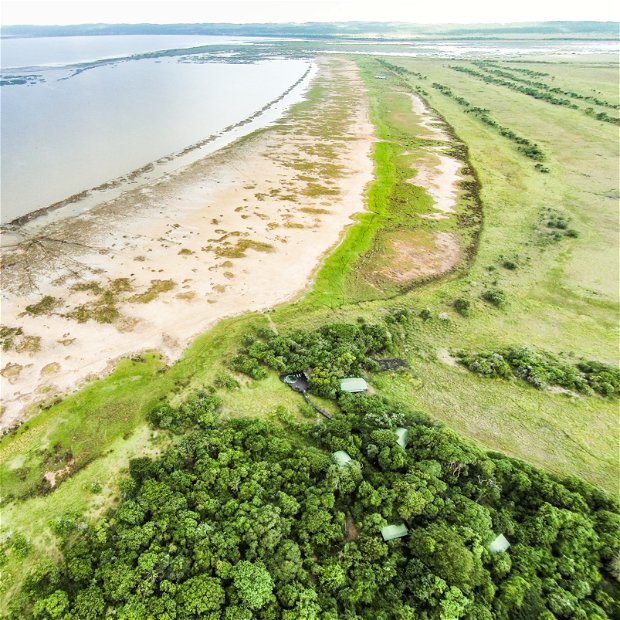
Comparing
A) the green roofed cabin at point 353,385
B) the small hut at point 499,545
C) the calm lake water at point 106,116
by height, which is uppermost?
the calm lake water at point 106,116

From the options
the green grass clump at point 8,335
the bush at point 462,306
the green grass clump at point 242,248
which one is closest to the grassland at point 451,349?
the bush at point 462,306

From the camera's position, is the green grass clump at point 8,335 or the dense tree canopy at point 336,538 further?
the green grass clump at point 8,335

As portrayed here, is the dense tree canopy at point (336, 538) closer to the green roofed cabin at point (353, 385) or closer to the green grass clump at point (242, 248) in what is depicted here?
the green roofed cabin at point (353, 385)

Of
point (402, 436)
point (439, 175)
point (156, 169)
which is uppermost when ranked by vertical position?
point (156, 169)

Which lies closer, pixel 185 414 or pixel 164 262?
pixel 185 414

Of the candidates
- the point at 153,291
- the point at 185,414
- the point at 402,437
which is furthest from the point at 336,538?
the point at 153,291

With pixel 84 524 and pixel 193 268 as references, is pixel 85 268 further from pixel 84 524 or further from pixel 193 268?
pixel 84 524

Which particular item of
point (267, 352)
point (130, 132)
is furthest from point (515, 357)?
point (130, 132)

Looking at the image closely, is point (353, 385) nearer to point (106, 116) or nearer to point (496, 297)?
point (496, 297)
